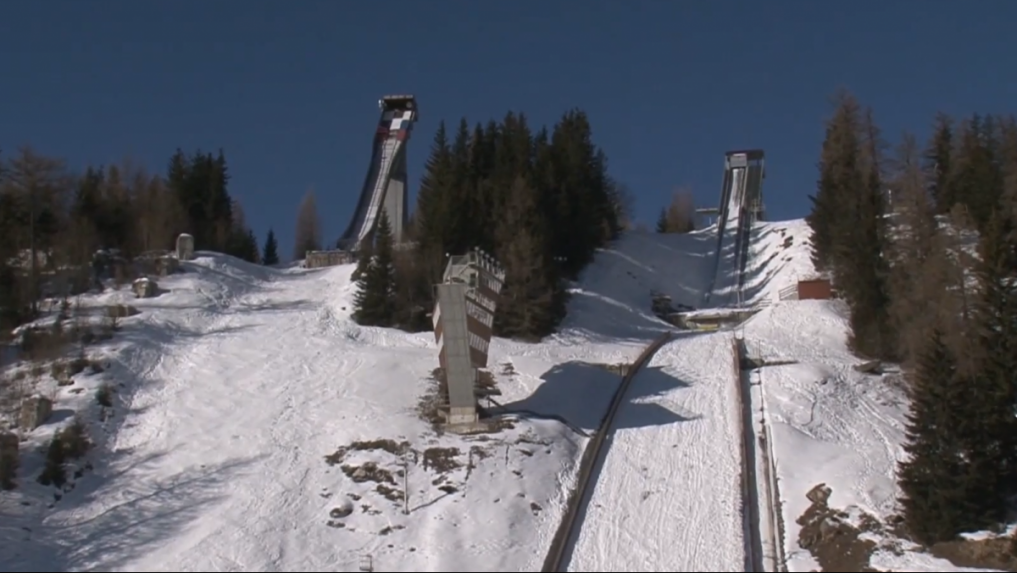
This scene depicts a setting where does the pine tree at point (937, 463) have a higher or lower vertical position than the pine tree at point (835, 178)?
lower

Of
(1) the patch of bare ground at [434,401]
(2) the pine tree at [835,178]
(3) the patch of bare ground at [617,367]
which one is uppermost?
(2) the pine tree at [835,178]

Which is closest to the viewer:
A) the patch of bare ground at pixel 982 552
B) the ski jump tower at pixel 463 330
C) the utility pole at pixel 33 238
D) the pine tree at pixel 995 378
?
the patch of bare ground at pixel 982 552

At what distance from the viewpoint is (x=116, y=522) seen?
2245cm

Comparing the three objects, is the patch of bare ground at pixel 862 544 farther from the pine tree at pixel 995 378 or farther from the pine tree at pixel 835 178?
the pine tree at pixel 835 178

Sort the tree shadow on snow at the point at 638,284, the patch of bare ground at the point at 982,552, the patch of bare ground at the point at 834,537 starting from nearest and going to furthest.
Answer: the patch of bare ground at the point at 982,552
the patch of bare ground at the point at 834,537
the tree shadow on snow at the point at 638,284

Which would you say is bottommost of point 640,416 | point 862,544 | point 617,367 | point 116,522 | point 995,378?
point 116,522

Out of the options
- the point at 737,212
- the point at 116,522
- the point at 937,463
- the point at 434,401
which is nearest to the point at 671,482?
the point at 937,463

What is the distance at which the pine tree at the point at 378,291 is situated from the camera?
3756 centimetres

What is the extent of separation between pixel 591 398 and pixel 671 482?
627cm

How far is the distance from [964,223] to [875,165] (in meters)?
15.7

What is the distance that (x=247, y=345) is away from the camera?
112 ft

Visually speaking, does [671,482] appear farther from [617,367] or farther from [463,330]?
[617,367]

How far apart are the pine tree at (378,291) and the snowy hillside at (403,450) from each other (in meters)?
0.86

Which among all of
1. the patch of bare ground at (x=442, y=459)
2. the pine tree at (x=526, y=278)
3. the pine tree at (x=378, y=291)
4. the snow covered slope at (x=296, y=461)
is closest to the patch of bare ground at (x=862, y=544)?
the snow covered slope at (x=296, y=461)
